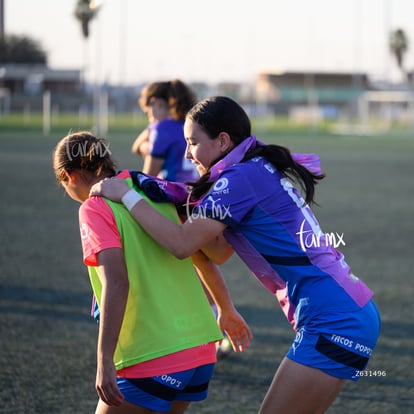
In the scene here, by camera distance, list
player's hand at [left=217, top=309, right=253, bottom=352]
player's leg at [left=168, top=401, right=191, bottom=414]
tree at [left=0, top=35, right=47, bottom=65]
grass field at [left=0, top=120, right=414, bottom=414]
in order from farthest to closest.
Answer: tree at [left=0, top=35, right=47, bottom=65]
grass field at [left=0, top=120, right=414, bottom=414]
player's hand at [left=217, top=309, right=253, bottom=352]
player's leg at [left=168, top=401, right=191, bottom=414]

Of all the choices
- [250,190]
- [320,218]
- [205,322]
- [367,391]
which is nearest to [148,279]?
[205,322]

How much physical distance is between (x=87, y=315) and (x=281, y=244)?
438 centimetres

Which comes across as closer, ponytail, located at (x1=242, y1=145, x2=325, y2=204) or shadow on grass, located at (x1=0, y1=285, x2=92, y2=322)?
ponytail, located at (x1=242, y1=145, x2=325, y2=204)

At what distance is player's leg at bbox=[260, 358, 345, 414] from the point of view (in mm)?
2973

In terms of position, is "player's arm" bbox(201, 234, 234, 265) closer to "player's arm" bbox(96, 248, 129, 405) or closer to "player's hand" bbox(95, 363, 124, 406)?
"player's arm" bbox(96, 248, 129, 405)

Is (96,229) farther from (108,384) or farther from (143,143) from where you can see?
(143,143)

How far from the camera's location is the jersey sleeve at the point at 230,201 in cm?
294

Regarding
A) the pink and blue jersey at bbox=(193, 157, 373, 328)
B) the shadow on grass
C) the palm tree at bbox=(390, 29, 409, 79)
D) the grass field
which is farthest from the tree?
the palm tree at bbox=(390, 29, 409, 79)

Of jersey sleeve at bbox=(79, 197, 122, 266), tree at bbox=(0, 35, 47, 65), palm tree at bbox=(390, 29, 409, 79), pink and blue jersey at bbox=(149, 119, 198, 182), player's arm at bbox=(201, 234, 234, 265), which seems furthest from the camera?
palm tree at bbox=(390, 29, 409, 79)

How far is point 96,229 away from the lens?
2816mm

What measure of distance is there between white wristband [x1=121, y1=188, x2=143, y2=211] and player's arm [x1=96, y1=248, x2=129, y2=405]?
173mm

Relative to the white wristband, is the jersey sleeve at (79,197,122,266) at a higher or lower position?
lower

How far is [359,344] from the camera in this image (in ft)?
9.89

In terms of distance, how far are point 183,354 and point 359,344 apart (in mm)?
655
